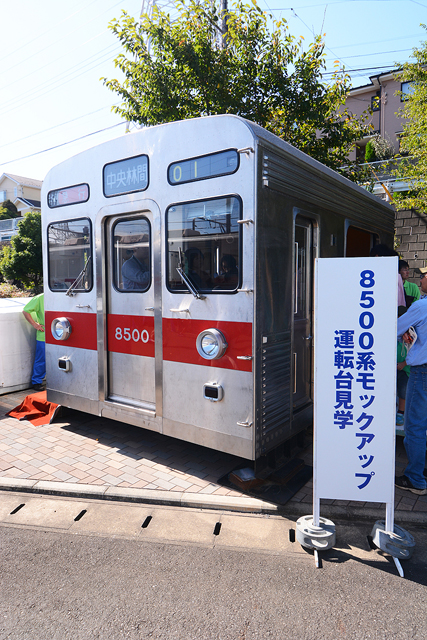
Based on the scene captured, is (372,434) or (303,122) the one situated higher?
(303,122)

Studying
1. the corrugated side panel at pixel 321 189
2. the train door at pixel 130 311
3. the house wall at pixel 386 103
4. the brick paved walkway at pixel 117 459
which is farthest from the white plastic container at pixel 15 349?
the house wall at pixel 386 103

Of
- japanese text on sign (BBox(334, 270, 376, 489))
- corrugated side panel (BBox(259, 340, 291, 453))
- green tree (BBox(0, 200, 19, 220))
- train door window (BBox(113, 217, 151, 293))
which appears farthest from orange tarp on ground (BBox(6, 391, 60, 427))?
green tree (BBox(0, 200, 19, 220))

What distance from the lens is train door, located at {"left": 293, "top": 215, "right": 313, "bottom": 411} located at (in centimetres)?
428

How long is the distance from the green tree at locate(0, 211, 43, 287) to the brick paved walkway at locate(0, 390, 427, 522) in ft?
50.5

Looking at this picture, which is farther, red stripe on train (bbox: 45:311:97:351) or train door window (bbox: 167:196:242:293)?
red stripe on train (bbox: 45:311:97:351)

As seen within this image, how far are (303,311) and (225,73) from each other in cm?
525

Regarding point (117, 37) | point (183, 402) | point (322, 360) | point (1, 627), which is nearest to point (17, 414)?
point (183, 402)

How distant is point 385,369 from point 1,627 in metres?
2.63

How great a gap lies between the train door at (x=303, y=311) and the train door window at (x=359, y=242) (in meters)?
1.77

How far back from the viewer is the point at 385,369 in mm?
2889

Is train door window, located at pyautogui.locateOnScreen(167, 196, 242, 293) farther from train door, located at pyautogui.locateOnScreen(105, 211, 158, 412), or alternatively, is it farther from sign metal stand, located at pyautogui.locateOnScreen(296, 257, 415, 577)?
sign metal stand, located at pyautogui.locateOnScreen(296, 257, 415, 577)

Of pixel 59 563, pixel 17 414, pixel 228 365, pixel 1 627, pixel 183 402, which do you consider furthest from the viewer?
pixel 17 414

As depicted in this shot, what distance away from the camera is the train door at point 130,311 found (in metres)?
4.29

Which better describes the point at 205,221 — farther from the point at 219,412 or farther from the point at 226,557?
the point at 226,557
